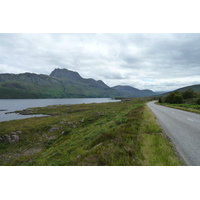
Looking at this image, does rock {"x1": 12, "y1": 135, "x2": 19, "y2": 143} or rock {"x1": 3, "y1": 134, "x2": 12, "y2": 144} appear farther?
rock {"x1": 12, "y1": 135, "x2": 19, "y2": 143}

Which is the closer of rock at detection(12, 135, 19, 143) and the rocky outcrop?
the rocky outcrop

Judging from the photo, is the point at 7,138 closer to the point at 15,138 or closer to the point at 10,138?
the point at 10,138

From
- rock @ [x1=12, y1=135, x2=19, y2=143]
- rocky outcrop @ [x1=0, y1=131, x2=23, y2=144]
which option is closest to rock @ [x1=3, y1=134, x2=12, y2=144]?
rocky outcrop @ [x1=0, y1=131, x2=23, y2=144]

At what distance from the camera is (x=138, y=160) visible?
5625 millimetres

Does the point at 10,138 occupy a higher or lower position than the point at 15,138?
higher

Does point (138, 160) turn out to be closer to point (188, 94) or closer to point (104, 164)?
point (104, 164)

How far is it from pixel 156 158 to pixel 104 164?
2.62 meters

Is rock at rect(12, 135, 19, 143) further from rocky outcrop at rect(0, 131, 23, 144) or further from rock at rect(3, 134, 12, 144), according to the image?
rock at rect(3, 134, 12, 144)

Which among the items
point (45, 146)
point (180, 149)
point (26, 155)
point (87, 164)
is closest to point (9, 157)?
point (26, 155)

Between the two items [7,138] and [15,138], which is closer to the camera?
[7,138]

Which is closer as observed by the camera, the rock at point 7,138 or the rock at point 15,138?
the rock at point 7,138

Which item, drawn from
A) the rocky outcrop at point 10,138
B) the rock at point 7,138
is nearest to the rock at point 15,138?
the rocky outcrop at point 10,138

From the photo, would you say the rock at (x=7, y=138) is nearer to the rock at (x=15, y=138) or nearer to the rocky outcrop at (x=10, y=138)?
the rocky outcrop at (x=10, y=138)

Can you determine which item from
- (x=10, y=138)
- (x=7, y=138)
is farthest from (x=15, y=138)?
(x=7, y=138)
